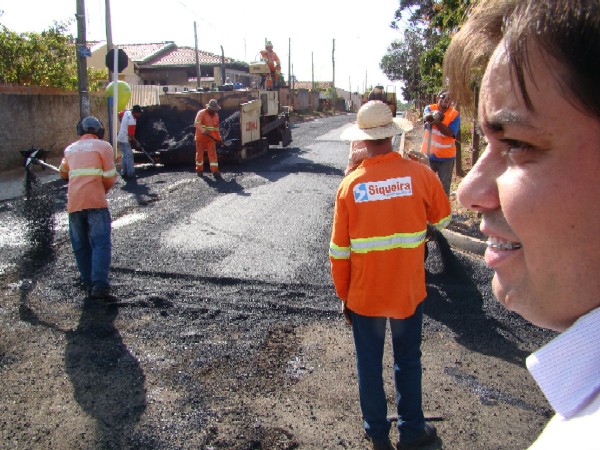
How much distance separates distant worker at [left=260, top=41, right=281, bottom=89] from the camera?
19078mm

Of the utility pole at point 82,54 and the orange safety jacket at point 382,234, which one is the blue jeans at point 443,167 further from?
the utility pole at point 82,54

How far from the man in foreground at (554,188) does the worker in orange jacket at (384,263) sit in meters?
2.05

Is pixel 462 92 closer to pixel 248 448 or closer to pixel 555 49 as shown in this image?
pixel 555 49

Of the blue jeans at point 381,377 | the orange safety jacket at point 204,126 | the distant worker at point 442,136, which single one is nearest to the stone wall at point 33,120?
the orange safety jacket at point 204,126

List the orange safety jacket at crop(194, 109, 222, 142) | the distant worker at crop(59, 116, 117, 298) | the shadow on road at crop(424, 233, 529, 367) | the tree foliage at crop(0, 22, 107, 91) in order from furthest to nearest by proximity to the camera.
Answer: the tree foliage at crop(0, 22, 107, 91) → the orange safety jacket at crop(194, 109, 222, 142) → the distant worker at crop(59, 116, 117, 298) → the shadow on road at crop(424, 233, 529, 367)

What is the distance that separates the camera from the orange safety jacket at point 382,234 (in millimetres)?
3010

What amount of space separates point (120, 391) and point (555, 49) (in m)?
3.55

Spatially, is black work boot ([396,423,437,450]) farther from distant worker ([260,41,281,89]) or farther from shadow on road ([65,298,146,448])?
distant worker ([260,41,281,89])

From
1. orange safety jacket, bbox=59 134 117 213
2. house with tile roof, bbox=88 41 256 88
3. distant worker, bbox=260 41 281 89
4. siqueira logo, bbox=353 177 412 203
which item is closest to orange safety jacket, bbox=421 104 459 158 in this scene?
orange safety jacket, bbox=59 134 117 213

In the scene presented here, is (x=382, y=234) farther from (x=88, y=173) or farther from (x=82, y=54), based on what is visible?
(x=82, y=54)

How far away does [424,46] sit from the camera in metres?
23.6

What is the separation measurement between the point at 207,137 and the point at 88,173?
7.42 meters

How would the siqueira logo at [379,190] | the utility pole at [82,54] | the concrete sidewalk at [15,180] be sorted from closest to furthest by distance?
the siqueira logo at [379,190]
the concrete sidewalk at [15,180]
the utility pole at [82,54]

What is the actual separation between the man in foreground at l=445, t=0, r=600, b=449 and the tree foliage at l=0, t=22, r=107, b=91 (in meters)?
17.7
